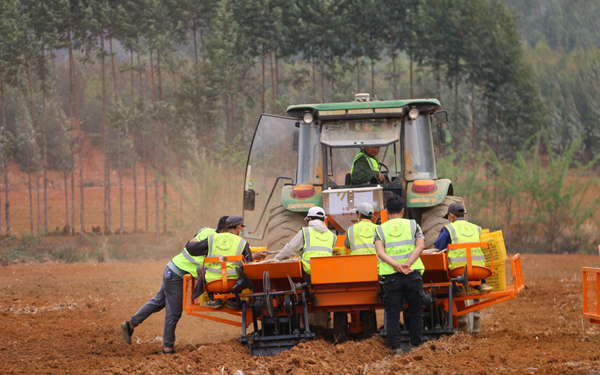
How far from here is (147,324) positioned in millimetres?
12039

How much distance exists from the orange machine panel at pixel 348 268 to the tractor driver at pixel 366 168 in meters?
2.06

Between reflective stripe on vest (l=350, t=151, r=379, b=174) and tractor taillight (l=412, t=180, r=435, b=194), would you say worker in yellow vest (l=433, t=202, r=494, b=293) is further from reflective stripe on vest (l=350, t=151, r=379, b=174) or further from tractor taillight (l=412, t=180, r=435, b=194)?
reflective stripe on vest (l=350, t=151, r=379, b=174)

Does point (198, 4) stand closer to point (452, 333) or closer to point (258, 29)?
point (258, 29)

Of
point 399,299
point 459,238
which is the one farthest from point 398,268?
point 459,238

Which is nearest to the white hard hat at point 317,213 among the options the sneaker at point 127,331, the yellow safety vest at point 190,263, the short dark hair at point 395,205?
the short dark hair at point 395,205

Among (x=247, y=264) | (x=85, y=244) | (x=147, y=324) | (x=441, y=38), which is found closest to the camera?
(x=247, y=264)

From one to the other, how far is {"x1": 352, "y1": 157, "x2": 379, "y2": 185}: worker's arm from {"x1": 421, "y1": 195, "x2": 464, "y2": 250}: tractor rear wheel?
35.2 inches

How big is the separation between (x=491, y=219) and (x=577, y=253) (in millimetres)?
2889

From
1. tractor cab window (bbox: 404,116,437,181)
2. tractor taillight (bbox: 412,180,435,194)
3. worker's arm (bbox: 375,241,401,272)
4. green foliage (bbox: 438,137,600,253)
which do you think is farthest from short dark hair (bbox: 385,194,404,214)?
green foliage (bbox: 438,137,600,253)

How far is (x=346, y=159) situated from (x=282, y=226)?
1864 millimetres

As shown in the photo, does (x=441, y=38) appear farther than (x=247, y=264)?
Yes

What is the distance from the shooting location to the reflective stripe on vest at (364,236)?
809cm

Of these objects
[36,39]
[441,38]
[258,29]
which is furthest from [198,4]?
[441,38]

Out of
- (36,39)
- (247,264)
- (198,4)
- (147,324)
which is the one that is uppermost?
(198,4)
